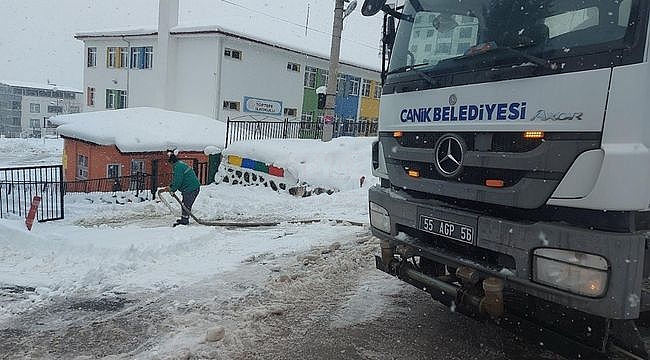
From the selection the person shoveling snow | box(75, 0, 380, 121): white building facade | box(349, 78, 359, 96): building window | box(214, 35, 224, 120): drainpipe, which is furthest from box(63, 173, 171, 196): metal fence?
box(349, 78, 359, 96): building window

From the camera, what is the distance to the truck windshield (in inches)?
112

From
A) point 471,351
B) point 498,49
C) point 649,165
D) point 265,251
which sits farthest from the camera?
point 265,251

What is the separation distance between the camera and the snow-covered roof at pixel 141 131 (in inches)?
709

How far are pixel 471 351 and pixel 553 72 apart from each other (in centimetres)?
214

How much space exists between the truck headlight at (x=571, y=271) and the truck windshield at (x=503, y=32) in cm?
105

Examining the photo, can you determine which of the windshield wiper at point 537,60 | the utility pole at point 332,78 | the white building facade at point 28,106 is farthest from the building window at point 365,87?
the white building facade at point 28,106

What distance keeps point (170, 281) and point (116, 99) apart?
3120 centimetres

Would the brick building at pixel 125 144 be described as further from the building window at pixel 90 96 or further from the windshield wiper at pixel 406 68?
the building window at pixel 90 96

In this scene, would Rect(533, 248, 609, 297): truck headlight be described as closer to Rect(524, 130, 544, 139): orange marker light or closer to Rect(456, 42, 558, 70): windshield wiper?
Rect(524, 130, 544, 139): orange marker light

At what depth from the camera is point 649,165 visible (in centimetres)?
266

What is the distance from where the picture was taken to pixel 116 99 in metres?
33.3

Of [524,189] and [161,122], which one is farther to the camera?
[161,122]

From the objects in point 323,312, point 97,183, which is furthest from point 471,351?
point 97,183

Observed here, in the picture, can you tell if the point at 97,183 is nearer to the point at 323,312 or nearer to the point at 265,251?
the point at 265,251
